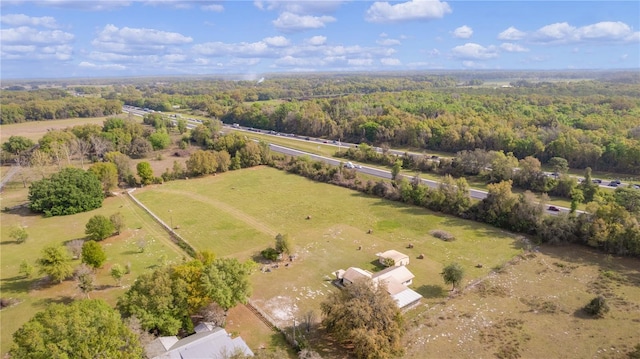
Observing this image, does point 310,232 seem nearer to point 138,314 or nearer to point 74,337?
point 138,314

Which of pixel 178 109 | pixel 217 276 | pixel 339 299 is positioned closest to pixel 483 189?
pixel 339 299

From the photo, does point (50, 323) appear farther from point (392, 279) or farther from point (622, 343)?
point (622, 343)

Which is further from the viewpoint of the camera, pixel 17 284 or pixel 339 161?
pixel 339 161

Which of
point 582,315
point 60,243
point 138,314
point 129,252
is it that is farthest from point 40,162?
point 582,315

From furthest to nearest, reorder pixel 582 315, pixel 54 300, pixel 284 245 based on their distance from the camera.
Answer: pixel 284 245 → pixel 54 300 → pixel 582 315

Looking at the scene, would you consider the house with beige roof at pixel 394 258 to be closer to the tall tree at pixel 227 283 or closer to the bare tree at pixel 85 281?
the tall tree at pixel 227 283

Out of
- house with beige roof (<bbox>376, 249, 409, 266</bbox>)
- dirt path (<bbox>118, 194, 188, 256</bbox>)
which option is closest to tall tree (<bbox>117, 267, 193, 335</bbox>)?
dirt path (<bbox>118, 194, 188, 256</bbox>)
